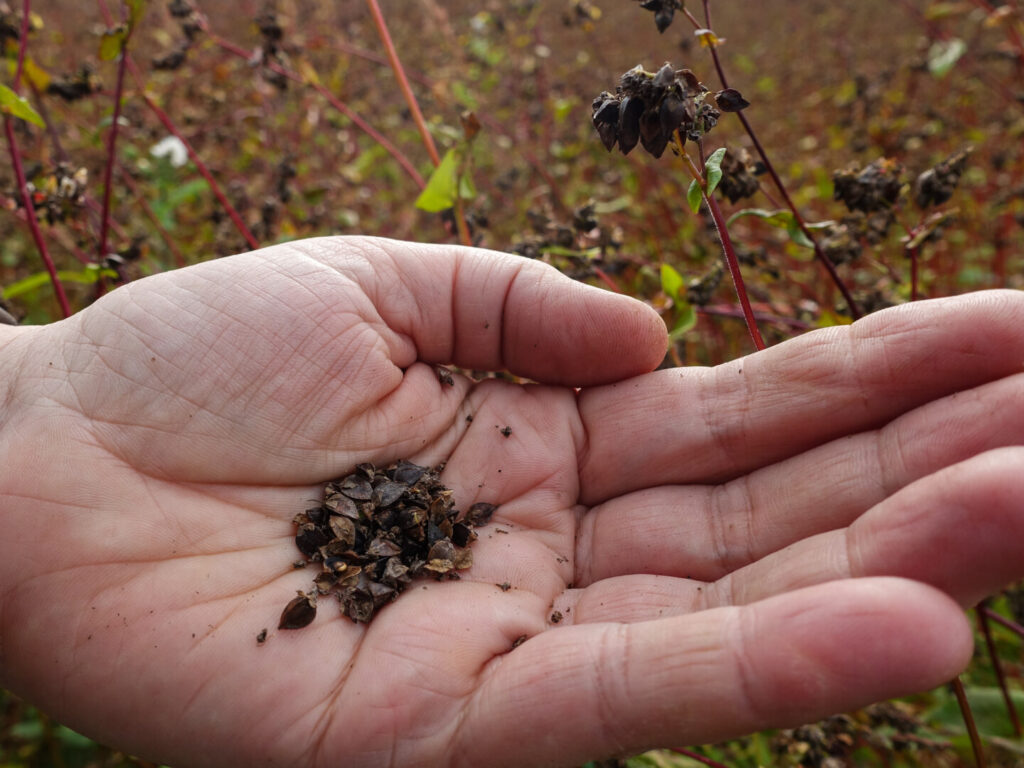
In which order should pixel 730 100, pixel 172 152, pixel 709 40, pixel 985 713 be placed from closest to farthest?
pixel 730 100 → pixel 709 40 → pixel 985 713 → pixel 172 152

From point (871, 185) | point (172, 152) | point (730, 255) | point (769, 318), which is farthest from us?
point (172, 152)

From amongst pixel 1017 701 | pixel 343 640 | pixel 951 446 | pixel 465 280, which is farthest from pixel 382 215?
pixel 1017 701

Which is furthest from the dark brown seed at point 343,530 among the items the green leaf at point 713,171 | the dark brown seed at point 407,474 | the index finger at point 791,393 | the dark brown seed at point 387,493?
the green leaf at point 713,171

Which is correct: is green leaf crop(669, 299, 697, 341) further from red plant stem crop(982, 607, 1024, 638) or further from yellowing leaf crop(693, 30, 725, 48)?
red plant stem crop(982, 607, 1024, 638)

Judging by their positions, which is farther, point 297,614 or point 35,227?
point 35,227

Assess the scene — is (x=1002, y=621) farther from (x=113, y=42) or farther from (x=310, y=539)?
(x=113, y=42)

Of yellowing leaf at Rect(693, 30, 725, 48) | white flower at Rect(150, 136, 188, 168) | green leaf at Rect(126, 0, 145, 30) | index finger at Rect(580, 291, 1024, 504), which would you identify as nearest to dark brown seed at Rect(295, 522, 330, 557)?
index finger at Rect(580, 291, 1024, 504)

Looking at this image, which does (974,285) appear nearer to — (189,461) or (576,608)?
(576,608)

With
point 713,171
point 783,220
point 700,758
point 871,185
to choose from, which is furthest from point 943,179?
point 700,758
